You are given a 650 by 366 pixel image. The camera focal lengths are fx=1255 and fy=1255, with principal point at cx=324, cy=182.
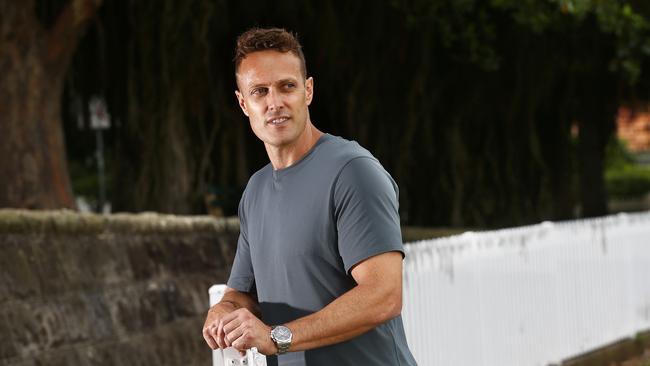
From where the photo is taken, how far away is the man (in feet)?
8.24

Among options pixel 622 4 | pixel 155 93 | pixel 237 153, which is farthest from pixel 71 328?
pixel 622 4

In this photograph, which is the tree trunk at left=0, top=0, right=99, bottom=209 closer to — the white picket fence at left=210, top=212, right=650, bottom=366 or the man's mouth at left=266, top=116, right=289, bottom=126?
the white picket fence at left=210, top=212, right=650, bottom=366

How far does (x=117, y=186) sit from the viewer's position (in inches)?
535

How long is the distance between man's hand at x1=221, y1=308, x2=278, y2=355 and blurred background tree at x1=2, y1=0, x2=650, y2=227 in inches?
352

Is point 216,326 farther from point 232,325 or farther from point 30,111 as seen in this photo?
point 30,111

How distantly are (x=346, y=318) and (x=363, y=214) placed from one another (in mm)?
211

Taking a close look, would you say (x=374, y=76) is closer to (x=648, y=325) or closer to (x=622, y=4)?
(x=622, y=4)

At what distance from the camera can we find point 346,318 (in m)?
2.51

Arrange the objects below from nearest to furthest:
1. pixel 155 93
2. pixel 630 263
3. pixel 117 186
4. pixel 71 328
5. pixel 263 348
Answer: pixel 263 348
pixel 71 328
pixel 630 263
pixel 155 93
pixel 117 186

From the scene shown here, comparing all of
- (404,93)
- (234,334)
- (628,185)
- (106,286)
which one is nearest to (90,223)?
(106,286)

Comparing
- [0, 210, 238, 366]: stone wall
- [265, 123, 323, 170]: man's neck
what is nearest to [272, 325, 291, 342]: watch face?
[265, 123, 323, 170]: man's neck

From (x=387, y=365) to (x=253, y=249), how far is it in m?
0.40

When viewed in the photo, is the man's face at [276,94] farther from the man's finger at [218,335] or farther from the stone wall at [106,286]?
the stone wall at [106,286]

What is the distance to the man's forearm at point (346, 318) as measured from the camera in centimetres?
251
